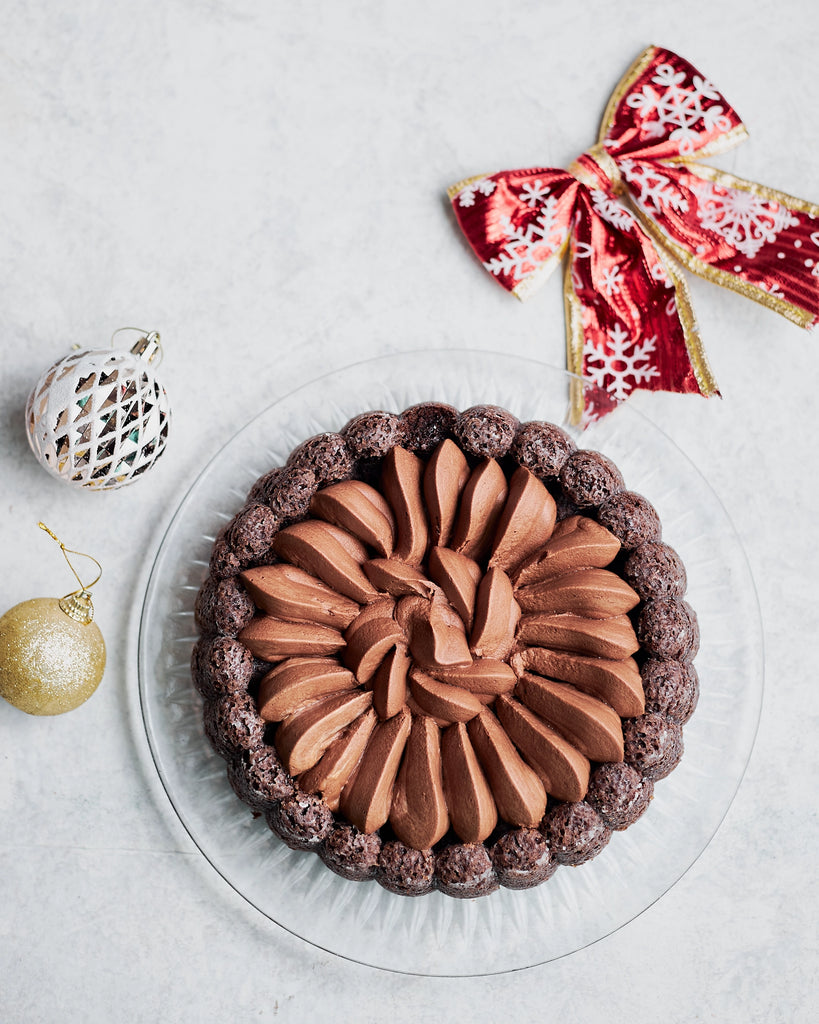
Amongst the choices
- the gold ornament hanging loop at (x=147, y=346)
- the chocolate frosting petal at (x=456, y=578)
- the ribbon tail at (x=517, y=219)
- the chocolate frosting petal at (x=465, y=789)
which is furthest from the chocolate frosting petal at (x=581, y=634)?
the gold ornament hanging loop at (x=147, y=346)

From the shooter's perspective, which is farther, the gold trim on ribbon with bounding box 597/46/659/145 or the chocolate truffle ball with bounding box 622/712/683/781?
the gold trim on ribbon with bounding box 597/46/659/145

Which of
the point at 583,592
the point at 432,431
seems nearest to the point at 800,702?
the point at 583,592

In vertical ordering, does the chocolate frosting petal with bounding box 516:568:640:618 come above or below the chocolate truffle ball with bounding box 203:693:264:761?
above

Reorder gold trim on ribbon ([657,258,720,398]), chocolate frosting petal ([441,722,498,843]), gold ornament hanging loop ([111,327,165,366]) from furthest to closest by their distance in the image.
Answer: gold trim on ribbon ([657,258,720,398]) < gold ornament hanging loop ([111,327,165,366]) < chocolate frosting petal ([441,722,498,843])

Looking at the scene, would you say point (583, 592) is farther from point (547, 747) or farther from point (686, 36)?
point (686, 36)

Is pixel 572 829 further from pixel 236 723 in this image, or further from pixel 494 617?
pixel 236 723

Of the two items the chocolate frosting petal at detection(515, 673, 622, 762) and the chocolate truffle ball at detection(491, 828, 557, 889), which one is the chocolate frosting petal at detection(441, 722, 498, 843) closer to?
the chocolate truffle ball at detection(491, 828, 557, 889)

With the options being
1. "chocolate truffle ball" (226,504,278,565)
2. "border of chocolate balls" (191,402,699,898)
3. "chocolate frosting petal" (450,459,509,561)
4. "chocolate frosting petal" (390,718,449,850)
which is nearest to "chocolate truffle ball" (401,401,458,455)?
"border of chocolate balls" (191,402,699,898)

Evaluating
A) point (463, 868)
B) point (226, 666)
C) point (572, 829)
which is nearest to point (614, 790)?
point (572, 829)
